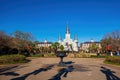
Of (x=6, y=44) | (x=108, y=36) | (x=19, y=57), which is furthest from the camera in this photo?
(x=108, y=36)

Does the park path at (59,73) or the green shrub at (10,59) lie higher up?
the green shrub at (10,59)

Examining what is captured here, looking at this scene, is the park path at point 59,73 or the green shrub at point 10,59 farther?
the green shrub at point 10,59

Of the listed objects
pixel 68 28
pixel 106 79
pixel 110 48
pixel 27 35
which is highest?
pixel 68 28

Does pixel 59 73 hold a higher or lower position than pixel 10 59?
lower

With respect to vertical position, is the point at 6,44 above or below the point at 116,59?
above

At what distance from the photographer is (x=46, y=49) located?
6102 inches

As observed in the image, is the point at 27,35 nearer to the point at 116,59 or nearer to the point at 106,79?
the point at 116,59

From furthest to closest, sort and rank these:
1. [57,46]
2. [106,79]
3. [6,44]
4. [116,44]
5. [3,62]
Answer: [57,46], [116,44], [6,44], [3,62], [106,79]

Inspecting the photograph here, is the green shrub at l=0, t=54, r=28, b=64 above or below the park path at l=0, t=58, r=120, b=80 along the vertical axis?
above

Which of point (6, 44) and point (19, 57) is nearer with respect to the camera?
point (19, 57)

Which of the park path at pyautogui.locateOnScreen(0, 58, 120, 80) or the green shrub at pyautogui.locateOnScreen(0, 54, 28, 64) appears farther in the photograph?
the green shrub at pyautogui.locateOnScreen(0, 54, 28, 64)

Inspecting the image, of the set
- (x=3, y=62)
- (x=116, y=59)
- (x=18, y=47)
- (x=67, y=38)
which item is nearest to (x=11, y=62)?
(x=3, y=62)

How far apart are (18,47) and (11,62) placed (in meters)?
40.3

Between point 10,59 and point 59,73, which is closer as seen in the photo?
point 59,73
